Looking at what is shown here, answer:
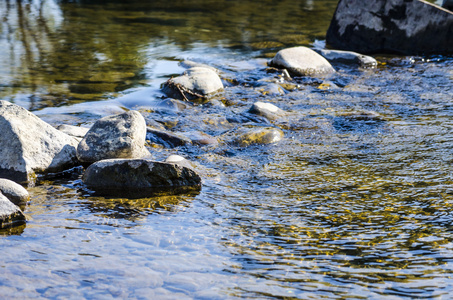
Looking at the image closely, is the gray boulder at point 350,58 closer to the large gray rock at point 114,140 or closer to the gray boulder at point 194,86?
the gray boulder at point 194,86

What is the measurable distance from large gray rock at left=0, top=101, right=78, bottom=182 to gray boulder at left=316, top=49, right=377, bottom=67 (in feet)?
18.2

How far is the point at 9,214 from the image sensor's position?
341 centimetres

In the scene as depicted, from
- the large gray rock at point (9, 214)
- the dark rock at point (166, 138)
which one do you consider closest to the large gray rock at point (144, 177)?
the large gray rock at point (9, 214)

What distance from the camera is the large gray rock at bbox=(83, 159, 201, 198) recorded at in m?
4.11

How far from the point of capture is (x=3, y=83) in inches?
291

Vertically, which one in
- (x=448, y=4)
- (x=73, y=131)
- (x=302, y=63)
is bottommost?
(x=73, y=131)

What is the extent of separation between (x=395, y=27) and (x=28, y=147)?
7.47 meters

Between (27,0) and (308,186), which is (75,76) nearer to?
(308,186)

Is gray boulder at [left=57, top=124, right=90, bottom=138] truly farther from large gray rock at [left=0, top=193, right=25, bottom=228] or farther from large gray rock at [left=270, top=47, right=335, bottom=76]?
large gray rock at [left=270, top=47, right=335, bottom=76]

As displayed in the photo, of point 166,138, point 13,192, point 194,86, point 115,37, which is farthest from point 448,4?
point 13,192

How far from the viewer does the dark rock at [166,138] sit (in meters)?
5.15

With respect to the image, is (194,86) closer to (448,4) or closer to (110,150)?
(110,150)

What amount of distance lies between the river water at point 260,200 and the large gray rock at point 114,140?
21cm

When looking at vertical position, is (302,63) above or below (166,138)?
above
